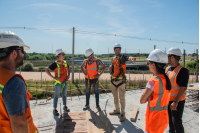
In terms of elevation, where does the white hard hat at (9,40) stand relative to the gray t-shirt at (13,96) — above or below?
above

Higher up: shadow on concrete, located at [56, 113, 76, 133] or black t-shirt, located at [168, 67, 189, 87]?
black t-shirt, located at [168, 67, 189, 87]

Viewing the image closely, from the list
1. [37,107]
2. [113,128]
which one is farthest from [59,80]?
[113,128]

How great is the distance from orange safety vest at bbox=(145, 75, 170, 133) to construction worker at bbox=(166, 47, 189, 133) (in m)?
0.83

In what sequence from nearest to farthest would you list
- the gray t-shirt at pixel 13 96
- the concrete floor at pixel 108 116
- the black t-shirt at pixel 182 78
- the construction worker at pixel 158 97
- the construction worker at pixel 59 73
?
the gray t-shirt at pixel 13 96, the construction worker at pixel 158 97, the black t-shirt at pixel 182 78, the concrete floor at pixel 108 116, the construction worker at pixel 59 73

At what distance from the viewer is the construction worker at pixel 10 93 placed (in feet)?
3.83

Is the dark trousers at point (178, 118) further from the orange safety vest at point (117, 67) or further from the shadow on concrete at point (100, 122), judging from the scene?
the orange safety vest at point (117, 67)

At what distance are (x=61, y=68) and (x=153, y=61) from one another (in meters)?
3.01

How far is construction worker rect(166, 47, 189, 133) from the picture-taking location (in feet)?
8.94

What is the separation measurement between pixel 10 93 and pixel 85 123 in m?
2.86

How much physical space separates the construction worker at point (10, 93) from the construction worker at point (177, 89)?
2.70 metres

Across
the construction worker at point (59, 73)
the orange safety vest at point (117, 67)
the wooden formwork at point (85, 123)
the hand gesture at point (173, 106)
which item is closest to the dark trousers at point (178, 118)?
the hand gesture at point (173, 106)

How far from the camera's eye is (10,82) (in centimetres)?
118

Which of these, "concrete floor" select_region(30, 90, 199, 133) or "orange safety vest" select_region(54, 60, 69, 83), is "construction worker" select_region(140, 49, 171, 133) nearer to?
"concrete floor" select_region(30, 90, 199, 133)

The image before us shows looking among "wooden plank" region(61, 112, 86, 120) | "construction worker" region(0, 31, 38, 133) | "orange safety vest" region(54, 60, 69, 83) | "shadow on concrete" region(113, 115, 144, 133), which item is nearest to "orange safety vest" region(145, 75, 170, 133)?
"shadow on concrete" region(113, 115, 144, 133)
